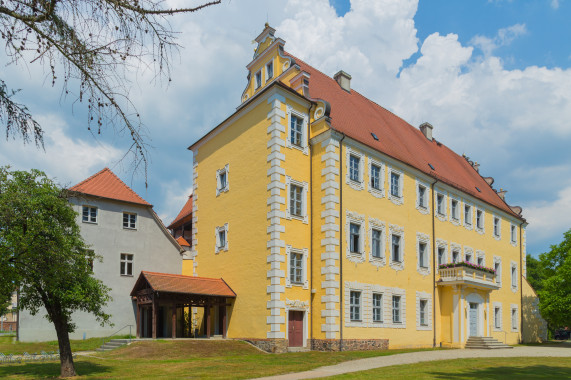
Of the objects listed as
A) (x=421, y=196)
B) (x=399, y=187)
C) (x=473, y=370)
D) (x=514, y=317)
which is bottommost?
(x=514, y=317)

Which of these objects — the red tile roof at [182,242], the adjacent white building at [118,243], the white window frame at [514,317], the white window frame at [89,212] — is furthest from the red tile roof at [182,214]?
the white window frame at [514,317]

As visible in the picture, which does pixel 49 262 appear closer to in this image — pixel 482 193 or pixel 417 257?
pixel 417 257

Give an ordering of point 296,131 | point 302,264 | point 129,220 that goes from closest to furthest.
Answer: point 302,264
point 296,131
point 129,220

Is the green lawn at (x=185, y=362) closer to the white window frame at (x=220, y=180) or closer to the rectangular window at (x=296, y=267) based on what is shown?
the rectangular window at (x=296, y=267)

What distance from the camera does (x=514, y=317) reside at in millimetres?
40812

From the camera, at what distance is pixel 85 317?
29797mm

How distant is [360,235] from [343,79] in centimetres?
1261

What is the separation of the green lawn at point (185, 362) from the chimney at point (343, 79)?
18217mm

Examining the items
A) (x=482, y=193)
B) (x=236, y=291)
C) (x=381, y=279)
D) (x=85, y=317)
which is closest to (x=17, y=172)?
(x=236, y=291)

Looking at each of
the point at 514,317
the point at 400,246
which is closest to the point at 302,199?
the point at 400,246

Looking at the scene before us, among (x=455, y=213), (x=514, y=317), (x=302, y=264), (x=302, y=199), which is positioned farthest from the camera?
(x=514, y=317)

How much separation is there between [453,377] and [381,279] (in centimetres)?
1280

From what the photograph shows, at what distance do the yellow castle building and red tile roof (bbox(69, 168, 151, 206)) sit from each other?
4455mm

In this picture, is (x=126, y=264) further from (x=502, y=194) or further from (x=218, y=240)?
(x=502, y=194)
